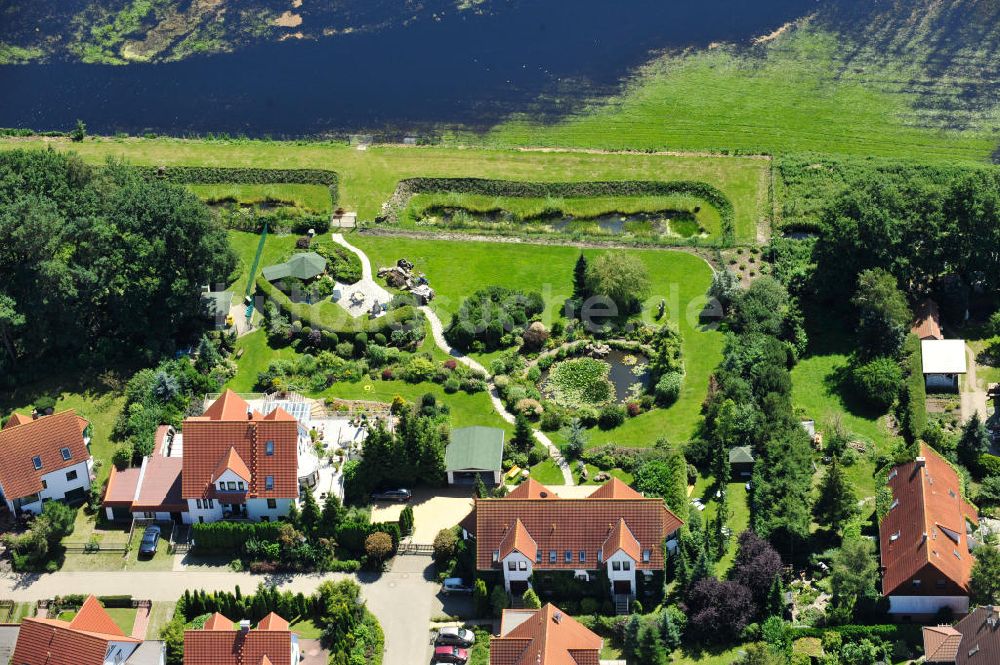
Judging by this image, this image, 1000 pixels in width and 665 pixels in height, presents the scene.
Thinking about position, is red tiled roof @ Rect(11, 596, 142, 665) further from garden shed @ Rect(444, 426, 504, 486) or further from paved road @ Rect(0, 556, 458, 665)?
garden shed @ Rect(444, 426, 504, 486)

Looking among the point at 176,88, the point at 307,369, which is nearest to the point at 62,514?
the point at 307,369

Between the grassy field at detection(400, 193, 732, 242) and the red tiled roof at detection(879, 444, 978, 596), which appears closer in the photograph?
the red tiled roof at detection(879, 444, 978, 596)

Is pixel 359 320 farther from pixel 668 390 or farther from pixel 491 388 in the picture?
pixel 668 390

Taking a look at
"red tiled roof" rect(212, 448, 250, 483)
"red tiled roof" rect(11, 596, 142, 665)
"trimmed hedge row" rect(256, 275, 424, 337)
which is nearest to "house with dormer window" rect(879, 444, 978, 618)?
"trimmed hedge row" rect(256, 275, 424, 337)

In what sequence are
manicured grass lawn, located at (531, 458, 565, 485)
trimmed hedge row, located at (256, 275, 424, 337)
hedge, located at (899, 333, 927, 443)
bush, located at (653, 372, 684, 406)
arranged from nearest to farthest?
1. manicured grass lawn, located at (531, 458, 565, 485)
2. hedge, located at (899, 333, 927, 443)
3. bush, located at (653, 372, 684, 406)
4. trimmed hedge row, located at (256, 275, 424, 337)

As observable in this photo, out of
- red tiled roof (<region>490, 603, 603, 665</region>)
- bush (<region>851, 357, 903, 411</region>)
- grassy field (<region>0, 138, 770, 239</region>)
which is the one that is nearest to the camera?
red tiled roof (<region>490, 603, 603, 665</region>)

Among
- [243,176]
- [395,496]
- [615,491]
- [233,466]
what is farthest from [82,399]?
[615,491]

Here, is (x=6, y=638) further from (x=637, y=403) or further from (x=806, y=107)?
(x=806, y=107)
